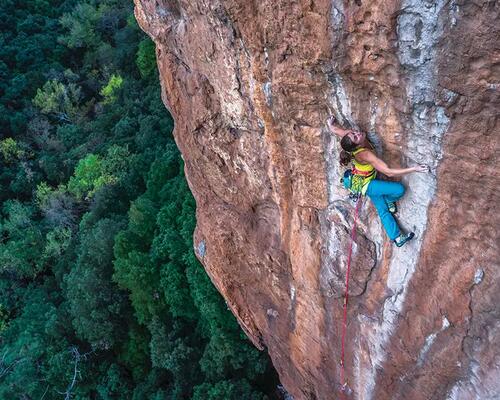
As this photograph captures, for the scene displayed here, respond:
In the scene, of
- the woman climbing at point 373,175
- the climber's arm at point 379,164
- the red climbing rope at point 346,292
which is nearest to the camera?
the climber's arm at point 379,164

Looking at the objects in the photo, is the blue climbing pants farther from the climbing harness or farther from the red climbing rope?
the red climbing rope

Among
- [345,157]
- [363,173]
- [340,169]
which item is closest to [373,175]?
[363,173]

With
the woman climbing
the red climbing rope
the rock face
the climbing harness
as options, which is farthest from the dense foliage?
the woman climbing

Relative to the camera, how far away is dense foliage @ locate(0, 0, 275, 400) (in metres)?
16.2

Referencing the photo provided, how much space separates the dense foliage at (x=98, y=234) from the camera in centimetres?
1619

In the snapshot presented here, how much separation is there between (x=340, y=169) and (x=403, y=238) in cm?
115

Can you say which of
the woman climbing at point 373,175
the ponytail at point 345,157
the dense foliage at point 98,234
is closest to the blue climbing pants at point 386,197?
the woman climbing at point 373,175

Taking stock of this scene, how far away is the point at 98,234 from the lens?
62.4 feet

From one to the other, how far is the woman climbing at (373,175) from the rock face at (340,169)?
14cm

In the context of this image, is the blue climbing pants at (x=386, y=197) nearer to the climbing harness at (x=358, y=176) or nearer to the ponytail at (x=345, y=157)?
the climbing harness at (x=358, y=176)

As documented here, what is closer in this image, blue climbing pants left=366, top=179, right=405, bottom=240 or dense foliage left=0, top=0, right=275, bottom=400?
blue climbing pants left=366, top=179, right=405, bottom=240

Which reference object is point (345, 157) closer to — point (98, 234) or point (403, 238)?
point (403, 238)

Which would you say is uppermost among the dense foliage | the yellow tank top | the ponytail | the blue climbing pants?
the ponytail

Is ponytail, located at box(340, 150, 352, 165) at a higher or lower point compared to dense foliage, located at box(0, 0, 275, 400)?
higher
